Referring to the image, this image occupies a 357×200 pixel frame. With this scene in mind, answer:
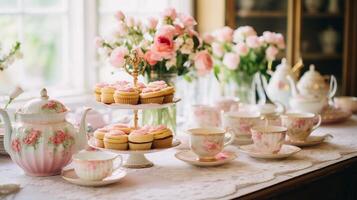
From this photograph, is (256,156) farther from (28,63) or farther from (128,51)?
(28,63)

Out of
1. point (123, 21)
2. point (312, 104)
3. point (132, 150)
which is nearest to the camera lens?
point (132, 150)

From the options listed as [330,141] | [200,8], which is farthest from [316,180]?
[200,8]

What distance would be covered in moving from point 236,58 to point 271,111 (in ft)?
1.15

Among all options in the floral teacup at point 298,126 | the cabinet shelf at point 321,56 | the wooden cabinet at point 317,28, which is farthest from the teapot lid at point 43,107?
the cabinet shelf at point 321,56

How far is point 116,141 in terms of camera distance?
1.84 m

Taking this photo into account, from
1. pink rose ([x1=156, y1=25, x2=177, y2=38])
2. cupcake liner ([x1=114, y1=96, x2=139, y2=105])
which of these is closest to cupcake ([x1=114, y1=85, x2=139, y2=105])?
cupcake liner ([x1=114, y1=96, x2=139, y2=105])

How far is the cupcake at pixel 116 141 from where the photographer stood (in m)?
1.84

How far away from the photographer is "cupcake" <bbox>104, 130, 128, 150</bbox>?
184cm

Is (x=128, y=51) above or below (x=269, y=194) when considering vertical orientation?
above

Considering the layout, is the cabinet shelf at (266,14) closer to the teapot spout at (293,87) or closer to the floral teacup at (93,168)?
the teapot spout at (293,87)

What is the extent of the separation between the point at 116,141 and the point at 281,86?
46.6 inches

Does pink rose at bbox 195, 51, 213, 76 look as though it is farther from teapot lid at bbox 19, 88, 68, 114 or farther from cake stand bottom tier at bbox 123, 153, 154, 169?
teapot lid at bbox 19, 88, 68, 114

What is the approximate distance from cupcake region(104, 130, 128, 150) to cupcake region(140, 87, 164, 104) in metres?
0.12

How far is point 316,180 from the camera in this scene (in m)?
1.94
